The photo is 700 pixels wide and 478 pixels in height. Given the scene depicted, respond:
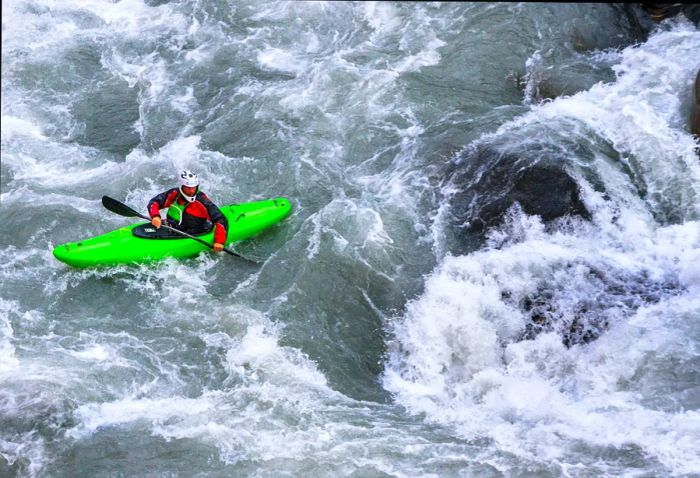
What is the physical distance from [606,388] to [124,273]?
4873 millimetres

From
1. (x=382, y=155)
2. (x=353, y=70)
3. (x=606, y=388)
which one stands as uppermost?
(x=353, y=70)

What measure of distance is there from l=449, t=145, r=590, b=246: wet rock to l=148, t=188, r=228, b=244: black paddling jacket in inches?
98.3

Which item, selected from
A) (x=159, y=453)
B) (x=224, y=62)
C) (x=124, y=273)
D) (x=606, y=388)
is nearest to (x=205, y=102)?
(x=224, y=62)

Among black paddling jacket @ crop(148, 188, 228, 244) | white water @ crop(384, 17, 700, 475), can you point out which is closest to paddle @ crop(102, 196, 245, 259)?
black paddling jacket @ crop(148, 188, 228, 244)

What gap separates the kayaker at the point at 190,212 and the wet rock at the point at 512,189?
2.51 metres

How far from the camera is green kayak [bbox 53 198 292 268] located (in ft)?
28.3

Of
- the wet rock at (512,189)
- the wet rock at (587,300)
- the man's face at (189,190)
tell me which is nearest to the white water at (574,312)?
the wet rock at (587,300)

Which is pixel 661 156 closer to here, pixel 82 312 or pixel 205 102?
pixel 205 102

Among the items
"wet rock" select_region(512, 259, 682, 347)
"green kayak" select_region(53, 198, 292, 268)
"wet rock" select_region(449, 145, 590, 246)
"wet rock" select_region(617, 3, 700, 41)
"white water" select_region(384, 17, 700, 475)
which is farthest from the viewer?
"wet rock" select_region(617, 3, 700, 41)

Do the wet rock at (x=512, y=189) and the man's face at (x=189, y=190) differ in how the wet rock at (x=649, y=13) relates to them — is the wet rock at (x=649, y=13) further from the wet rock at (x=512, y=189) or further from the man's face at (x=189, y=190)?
the man's face at (x=189, y=190)

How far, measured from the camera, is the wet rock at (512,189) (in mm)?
8867

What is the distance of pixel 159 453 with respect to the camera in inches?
265

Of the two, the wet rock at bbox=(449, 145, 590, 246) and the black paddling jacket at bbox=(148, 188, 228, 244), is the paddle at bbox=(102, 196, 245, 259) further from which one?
the wet rock at bbox=(449, 145, 590, 246)

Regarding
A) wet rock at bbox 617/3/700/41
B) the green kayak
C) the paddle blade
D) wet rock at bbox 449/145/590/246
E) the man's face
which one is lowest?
the green kayak
